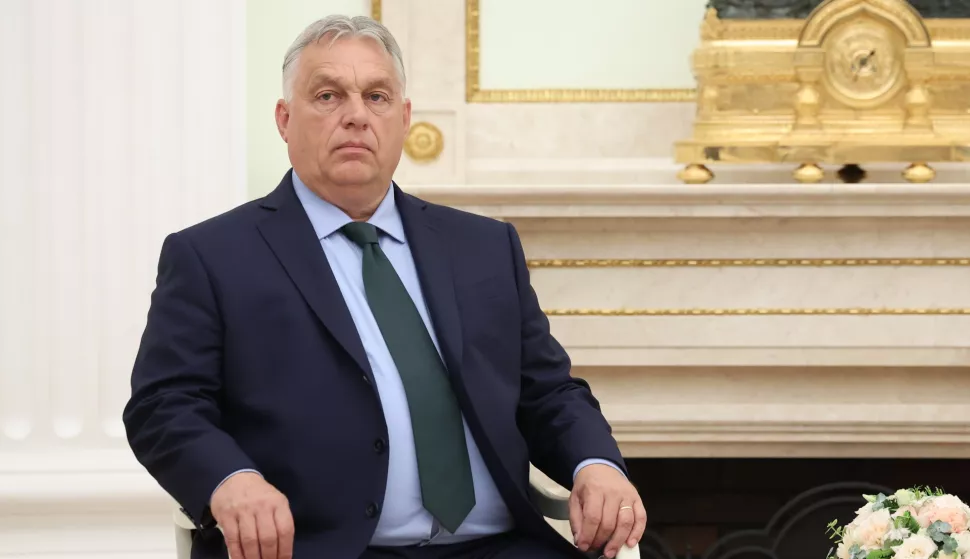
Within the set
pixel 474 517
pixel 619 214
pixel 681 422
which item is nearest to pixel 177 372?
pixel 474 517

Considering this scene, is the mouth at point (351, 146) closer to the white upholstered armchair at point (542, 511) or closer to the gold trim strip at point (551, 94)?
the white upholstered armchair at point (542, 511)

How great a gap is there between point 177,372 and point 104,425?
56.7 inches

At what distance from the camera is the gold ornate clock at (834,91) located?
350cm

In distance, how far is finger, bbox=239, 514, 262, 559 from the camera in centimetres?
177

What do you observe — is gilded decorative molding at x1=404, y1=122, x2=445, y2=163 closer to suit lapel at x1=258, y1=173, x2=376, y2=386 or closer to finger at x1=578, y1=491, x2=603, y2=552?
suit lapel at x1=258, y1=173, x2=376, y2=386

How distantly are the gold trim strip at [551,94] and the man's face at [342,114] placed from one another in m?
1.45

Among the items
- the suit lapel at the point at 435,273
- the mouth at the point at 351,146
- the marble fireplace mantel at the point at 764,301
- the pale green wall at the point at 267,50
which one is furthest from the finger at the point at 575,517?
the pale green wall at the point at 267,50

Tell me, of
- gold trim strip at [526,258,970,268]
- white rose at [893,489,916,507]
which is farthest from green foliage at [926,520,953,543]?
gold trim strip at [526,258,970,268]

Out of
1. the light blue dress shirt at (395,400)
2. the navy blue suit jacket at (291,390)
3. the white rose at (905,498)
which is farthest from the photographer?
the white rose at (905,498)

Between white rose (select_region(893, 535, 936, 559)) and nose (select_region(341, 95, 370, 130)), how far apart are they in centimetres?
122

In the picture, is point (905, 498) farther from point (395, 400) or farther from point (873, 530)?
point (395, 400)

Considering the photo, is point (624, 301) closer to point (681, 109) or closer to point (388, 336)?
point (681, 109)

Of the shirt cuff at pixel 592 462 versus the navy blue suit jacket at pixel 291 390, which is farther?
the shirt cuff at pixel 592 462

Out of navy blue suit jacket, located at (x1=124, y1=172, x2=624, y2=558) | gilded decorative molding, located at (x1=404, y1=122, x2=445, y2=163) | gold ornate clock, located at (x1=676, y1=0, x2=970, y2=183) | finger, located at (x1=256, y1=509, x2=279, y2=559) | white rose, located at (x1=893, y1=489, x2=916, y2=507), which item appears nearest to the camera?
finger, located at (x1=256, y1=509, x2=279, y2=559)
